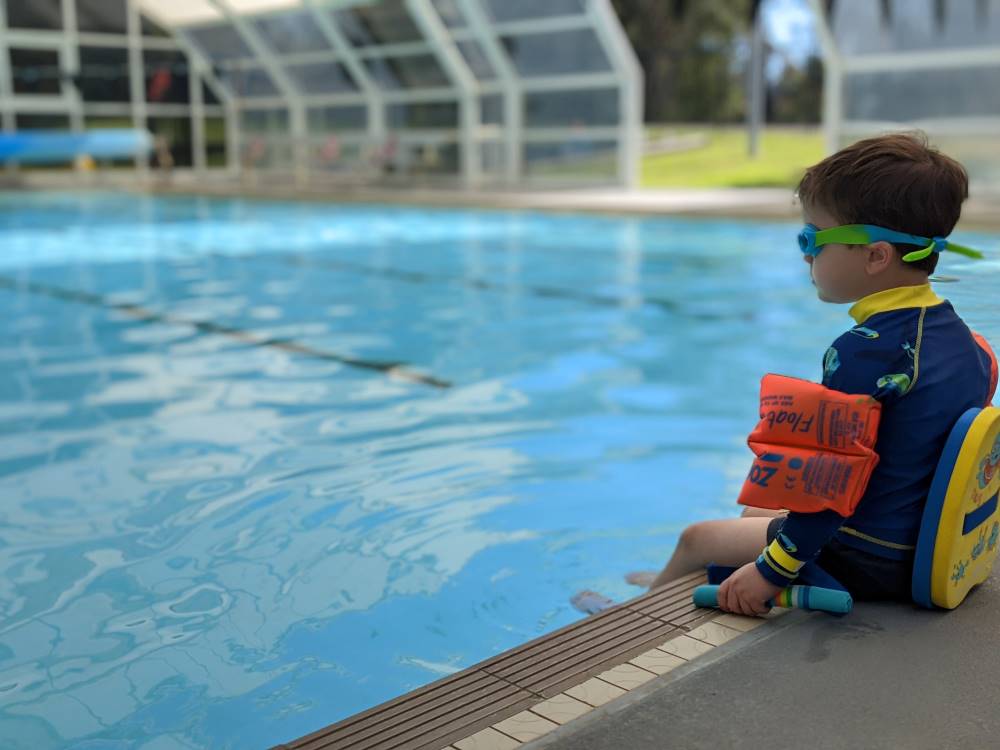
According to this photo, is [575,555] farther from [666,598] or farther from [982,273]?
[982,273]

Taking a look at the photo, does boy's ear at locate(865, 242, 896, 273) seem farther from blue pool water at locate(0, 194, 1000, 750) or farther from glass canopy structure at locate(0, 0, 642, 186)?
glass canopy structure at locate(0, 0, 642, 186)

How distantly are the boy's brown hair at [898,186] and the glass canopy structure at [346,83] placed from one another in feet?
57.2

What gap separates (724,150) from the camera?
28.5 meters

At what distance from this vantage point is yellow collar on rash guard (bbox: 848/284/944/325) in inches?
75.5

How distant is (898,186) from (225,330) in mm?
5956

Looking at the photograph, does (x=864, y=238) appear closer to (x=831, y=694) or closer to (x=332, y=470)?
(x=831, y=694)

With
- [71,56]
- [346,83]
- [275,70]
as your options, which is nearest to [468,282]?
[346,83]

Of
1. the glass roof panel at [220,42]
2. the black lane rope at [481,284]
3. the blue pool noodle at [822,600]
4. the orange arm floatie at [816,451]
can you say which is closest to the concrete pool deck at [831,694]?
the blue pool noodle at [822,600]

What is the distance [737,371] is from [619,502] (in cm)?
230

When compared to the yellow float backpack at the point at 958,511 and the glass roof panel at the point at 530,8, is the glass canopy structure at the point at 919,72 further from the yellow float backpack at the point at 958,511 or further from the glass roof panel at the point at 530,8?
the yellow float backpack at the point at 958,511

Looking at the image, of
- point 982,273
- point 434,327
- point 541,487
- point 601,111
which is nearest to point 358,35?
point 601,111

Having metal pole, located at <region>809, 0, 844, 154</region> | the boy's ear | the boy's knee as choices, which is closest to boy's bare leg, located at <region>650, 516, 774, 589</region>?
the boy's knee

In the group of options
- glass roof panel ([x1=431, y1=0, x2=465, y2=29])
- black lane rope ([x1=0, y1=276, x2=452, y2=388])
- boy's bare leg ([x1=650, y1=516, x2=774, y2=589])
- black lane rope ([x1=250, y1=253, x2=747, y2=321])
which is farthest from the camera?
glass roof panel ([x1=431, y1=0, x2=465, y2=29])

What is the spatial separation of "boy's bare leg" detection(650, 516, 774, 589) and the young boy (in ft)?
0.66
